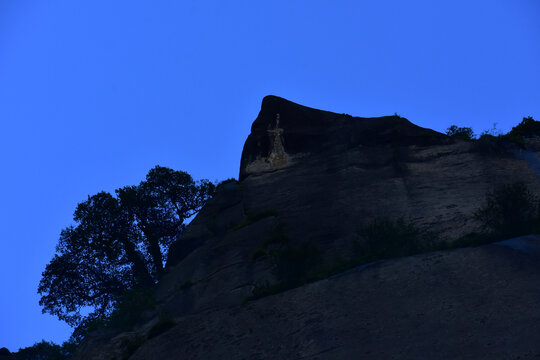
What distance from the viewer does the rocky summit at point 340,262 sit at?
1642cm

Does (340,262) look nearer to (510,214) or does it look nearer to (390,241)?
(390,241)

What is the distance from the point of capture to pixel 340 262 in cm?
2247

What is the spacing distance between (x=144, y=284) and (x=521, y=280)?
955 inches

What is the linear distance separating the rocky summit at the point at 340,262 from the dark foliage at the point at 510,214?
3.51 ft

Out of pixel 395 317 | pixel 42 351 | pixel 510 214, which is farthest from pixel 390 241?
pixel 42 351

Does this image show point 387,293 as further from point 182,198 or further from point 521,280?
point 182,198

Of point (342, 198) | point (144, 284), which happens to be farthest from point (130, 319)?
point (342, 198)

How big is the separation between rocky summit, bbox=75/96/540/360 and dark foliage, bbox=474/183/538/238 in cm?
107

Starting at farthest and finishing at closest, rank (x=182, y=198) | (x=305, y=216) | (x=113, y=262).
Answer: (x=182, y=198) → (x=113, y=262) → (x=305, y=216)

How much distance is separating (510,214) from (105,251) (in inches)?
1025

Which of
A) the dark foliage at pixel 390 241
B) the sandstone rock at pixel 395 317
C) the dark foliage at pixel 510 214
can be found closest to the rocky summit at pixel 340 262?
the sandstone rock at pixel 395 317

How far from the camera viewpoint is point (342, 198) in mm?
27516

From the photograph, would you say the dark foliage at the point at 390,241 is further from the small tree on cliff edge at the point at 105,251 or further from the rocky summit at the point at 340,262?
the small tree on cliff edge at the point at 105,251

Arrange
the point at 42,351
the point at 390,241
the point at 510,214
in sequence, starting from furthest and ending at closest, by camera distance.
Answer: the point at 42,351, the point at 390,241, the point at 510,214
